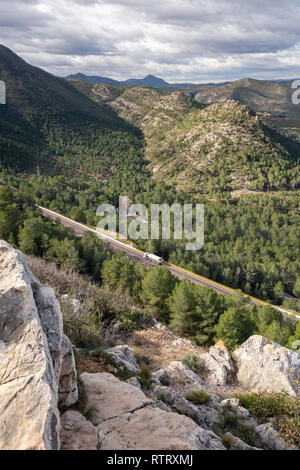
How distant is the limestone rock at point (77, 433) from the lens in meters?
5.19

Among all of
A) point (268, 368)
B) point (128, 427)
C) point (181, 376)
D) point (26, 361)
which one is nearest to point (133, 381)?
point (128, 427)

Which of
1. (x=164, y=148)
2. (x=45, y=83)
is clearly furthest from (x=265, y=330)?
(x=45, y=83)

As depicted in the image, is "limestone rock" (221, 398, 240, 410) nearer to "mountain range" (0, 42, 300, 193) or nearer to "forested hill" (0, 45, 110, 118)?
"mountain range" (0, 42, 300, 193)

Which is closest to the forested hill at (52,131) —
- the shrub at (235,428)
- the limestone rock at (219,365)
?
the limestone rock at (219,365)

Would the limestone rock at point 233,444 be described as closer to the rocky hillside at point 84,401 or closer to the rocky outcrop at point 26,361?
the rocky hillside at point 84,401

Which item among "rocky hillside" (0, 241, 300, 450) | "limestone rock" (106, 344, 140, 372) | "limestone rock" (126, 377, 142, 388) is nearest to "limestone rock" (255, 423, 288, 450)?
"rocky hillside" (0, 241, 300, 450)

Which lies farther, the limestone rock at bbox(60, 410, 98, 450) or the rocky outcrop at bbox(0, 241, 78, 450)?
the limestone rock at bbox(60, 410, 98, 450)

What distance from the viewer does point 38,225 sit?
33062mm

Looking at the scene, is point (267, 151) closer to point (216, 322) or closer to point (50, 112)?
point (216, 322)

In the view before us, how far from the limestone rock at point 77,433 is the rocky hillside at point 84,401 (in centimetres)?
2

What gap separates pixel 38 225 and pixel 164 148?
371 feet

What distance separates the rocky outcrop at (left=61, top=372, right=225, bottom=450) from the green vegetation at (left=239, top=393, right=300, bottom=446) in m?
2.86

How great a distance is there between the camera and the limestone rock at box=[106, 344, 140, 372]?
10213 mm

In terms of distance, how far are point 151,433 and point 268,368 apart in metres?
9.77
